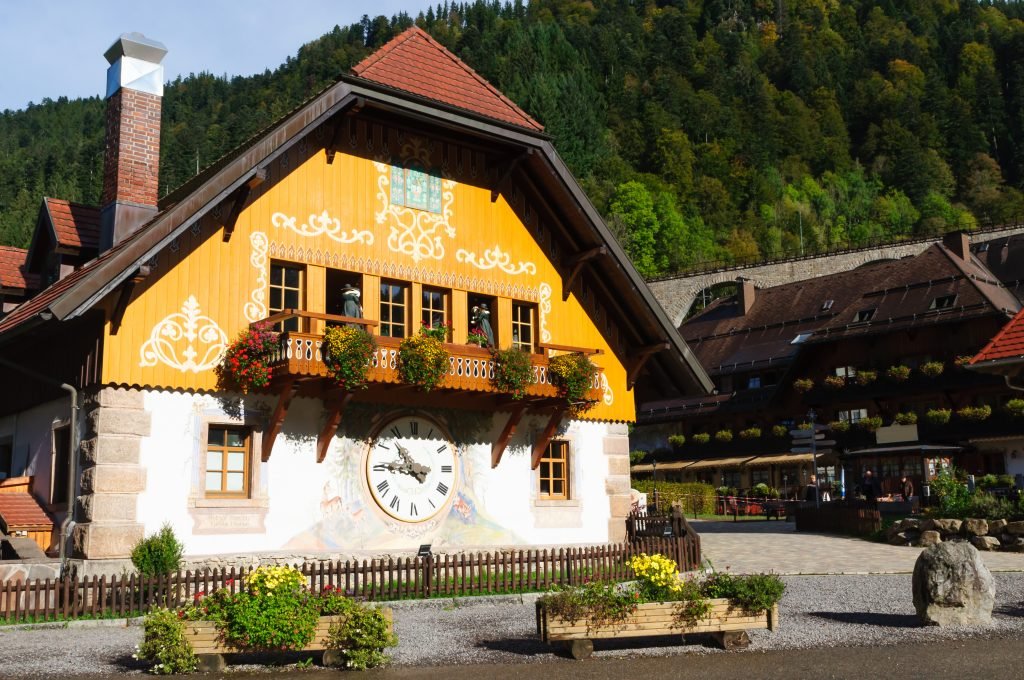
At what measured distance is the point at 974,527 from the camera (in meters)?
25.3

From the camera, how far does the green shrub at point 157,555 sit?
17.4 metres

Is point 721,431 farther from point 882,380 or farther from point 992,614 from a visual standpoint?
point 992,614

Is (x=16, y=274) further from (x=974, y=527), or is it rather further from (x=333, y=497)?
(x=974, y=527)

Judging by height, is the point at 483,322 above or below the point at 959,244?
below

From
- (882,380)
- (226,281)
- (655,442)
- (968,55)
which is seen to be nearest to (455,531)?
(226,281)

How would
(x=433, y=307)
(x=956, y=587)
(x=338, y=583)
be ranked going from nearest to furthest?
(x=956, y=587) < (x=338, y=583) < (x=433, y=307)

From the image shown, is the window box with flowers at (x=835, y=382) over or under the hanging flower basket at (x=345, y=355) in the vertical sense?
over

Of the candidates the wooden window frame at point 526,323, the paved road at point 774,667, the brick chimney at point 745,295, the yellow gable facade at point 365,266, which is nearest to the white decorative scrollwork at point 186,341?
the yellow gable facade at point 365,266

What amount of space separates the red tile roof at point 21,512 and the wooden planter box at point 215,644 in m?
8.24

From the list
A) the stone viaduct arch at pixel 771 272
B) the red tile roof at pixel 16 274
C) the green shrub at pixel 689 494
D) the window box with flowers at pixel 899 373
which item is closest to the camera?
the red tile roof at pixel 16 274

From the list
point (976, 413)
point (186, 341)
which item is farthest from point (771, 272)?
point (186, 341)

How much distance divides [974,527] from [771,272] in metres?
70.3

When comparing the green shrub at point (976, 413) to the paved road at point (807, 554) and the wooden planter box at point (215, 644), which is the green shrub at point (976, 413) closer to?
the paved road at point (807, 554)

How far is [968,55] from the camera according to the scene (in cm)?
15138
